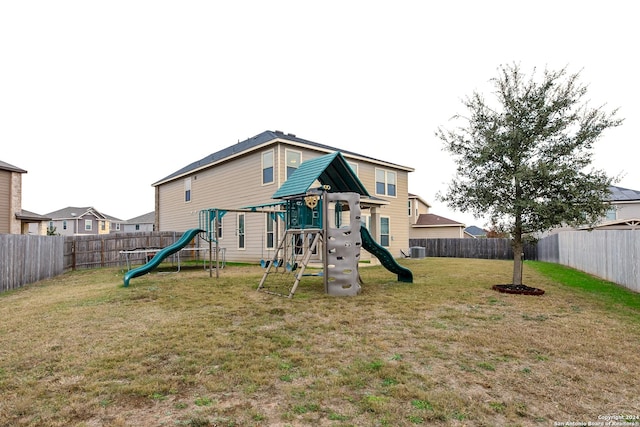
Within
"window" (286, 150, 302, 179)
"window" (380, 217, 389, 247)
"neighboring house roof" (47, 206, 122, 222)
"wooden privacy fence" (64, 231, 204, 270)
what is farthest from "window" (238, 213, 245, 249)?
"neighboring house roof" (47, 206, 122, 222)

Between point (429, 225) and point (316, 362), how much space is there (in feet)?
105

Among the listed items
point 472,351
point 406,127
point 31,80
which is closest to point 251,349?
point 472,351

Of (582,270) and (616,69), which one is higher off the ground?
(616,69)

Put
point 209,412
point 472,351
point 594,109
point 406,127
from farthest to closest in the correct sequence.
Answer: point 406,127
point 594,109
point 472,351
point 209,412

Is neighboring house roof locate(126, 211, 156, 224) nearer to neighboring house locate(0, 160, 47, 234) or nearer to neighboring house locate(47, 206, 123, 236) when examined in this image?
neighboring house locate(47, 206, 123, 236)

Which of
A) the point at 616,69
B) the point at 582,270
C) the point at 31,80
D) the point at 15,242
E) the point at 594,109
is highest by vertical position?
the point at 31,80

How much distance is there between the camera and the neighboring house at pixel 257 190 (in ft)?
56.6

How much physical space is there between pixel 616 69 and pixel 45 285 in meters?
19.7

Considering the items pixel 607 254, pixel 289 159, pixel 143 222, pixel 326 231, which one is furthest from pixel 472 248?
pixel 143 222

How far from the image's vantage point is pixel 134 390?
338 cm

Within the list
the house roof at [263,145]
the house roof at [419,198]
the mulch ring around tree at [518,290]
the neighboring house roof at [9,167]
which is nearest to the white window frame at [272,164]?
the house roof at [263,145]

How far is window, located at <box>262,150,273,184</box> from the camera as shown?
672 inches

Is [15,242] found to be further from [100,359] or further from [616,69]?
[616,69]

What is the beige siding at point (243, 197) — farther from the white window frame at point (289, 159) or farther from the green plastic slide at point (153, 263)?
the green plastic slide at point (153, 263)
